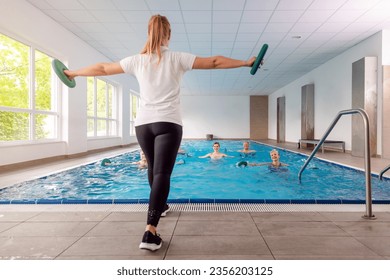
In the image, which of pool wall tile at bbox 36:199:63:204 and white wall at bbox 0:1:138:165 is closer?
pool wall tile at bbox 36:199:63:204

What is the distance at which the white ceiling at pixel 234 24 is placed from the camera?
532 centimetres

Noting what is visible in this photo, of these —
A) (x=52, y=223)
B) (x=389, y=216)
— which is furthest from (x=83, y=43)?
(x=389, y=216)

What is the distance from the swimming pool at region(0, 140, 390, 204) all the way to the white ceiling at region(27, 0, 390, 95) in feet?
10.3

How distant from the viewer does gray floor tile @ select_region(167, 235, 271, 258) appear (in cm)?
152

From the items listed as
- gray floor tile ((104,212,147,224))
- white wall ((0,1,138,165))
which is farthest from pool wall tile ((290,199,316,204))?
white wall ((0,1,138,165))

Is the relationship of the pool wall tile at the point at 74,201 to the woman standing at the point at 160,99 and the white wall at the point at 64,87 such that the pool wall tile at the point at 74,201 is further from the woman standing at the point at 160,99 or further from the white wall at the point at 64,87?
the white wall at the point at 64,87

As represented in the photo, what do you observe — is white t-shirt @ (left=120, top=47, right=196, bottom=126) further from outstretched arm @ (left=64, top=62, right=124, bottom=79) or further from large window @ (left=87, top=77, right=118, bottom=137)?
large window @ (left=87, top=77, right=118, bottom=137)

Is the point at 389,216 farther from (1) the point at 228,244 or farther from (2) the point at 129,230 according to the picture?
(2) the point at 129,230

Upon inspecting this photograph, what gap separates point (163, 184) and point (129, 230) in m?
0.55

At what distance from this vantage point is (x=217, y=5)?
5312mm

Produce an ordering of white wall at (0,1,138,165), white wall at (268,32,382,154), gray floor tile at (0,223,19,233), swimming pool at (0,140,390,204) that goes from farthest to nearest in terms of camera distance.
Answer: white wall at (268,32,382,154), white wall at (0,1,138,165), swimming pool at (0,140,390,204), gray floor tile at (0,223,19,233)

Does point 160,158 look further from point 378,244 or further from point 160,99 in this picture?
point 378,244

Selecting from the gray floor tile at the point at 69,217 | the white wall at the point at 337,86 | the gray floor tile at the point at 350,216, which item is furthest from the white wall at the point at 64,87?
the white wall at the point at 337,86

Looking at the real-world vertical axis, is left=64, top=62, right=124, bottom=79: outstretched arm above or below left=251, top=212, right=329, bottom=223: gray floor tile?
above
